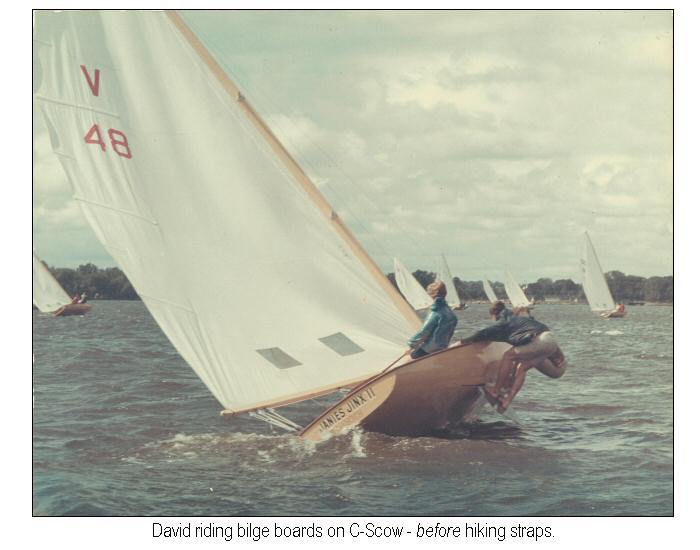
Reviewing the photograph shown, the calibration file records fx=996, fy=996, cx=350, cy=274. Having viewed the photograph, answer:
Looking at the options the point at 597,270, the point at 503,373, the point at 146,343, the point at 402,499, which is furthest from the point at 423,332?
the point at 597,270

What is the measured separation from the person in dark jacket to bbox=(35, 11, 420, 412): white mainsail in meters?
1.27

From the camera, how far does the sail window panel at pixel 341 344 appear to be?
51.2 ft

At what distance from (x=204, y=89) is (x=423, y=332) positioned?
495 centimetres

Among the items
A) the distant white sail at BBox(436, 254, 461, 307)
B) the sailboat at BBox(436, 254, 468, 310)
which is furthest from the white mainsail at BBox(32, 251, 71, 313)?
the sailboat at BBox(436, 254, 468, 310)

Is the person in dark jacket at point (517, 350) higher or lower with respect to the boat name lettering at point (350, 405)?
higher

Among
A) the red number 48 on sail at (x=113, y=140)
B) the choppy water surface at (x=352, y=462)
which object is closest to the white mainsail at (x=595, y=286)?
the choppy water surface at (x=352, y=462)

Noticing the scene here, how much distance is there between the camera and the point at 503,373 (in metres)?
15.3

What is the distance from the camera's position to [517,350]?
15211mm

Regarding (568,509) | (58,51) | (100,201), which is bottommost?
(568,509)

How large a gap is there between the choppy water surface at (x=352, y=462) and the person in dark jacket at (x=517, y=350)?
1.13m

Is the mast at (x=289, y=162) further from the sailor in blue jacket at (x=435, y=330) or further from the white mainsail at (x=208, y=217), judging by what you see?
the sailor in blue jacket at (x=435, y=330)

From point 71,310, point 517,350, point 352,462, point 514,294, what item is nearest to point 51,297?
point 71,310

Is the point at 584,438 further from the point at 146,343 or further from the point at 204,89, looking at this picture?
the point at 146,343

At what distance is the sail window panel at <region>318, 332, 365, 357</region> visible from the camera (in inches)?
615
